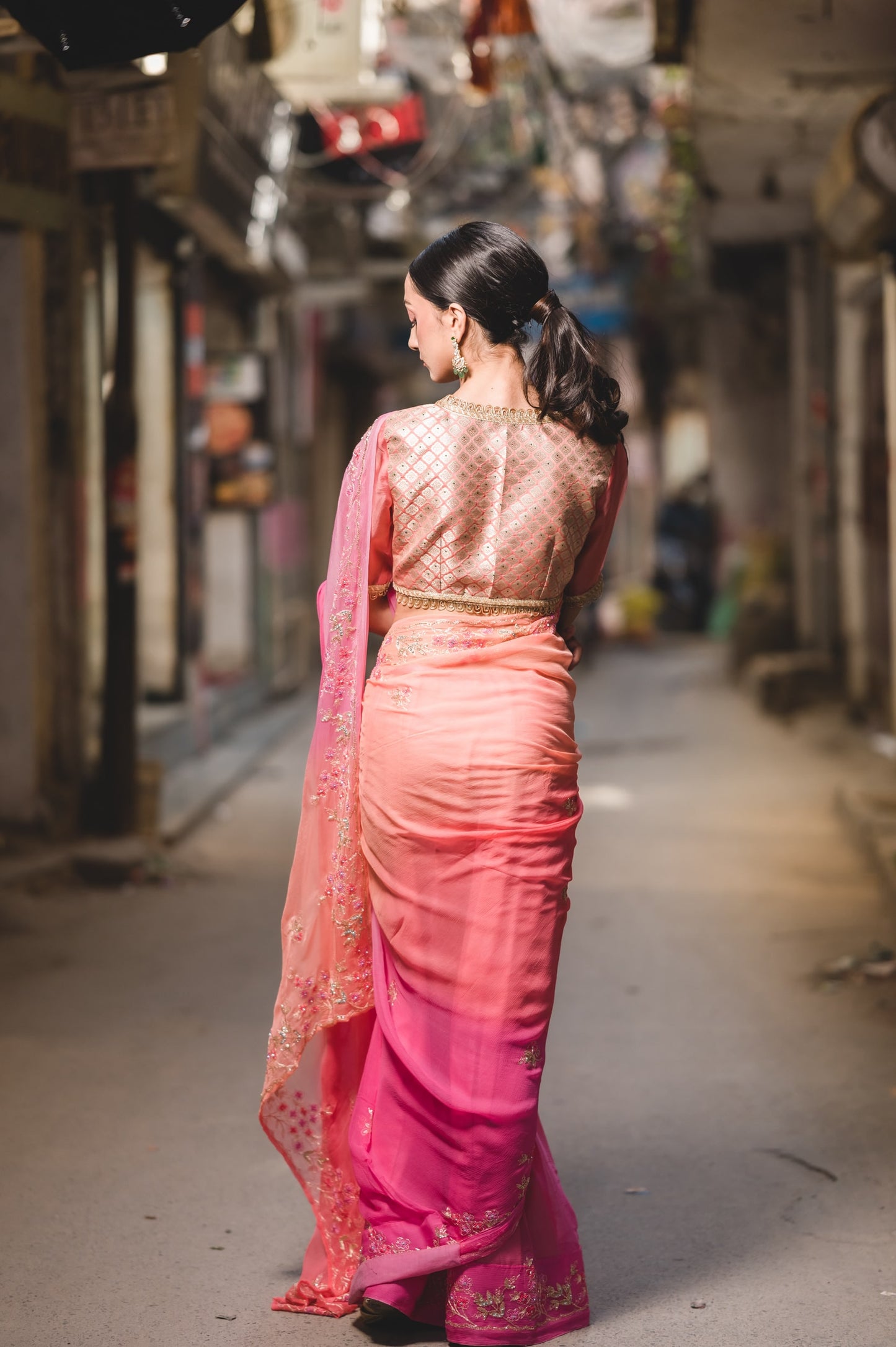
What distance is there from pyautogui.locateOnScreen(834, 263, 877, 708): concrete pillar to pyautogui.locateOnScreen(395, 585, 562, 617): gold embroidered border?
8.84m

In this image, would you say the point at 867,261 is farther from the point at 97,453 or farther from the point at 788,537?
the point at 788,537

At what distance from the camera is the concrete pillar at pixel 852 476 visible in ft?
37.3

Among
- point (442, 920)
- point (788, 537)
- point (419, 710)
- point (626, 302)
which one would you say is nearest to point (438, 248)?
point (419, 710)

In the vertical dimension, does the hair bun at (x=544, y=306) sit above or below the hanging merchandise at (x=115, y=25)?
below

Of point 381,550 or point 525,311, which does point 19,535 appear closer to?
point 381,550

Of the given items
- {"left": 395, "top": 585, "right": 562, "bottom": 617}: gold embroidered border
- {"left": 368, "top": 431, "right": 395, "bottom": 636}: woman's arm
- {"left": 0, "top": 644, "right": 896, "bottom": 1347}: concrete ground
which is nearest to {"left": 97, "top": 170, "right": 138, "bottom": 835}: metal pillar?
{"left": 0, "top": 644, "right": 896, "bottom": 1347}: concrete ground

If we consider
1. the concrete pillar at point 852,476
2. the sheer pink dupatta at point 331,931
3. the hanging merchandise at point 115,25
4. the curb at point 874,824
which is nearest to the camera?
the sheer pink dupatta at point 331,931

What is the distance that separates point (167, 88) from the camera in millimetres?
6977

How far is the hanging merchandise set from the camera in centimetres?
395

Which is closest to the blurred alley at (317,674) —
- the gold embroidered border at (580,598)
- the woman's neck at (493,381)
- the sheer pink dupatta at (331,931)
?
the sheer pink dupatta at (331,931)

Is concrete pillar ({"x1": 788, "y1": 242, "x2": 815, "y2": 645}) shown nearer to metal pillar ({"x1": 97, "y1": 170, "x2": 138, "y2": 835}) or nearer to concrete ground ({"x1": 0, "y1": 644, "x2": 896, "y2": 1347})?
concrete ground ({"x1": 0, "y1": 644, "x2": 896, "y2": 1347})

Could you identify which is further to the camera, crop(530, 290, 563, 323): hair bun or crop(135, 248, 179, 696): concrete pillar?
crop(135, 248, 179, 696): concrete pillar

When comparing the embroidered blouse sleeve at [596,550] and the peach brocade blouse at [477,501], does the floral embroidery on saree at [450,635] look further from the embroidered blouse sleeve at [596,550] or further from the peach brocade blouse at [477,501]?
the embroidered blouse sleeve at [596,550]

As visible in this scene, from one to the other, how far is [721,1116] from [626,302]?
1681 cm
